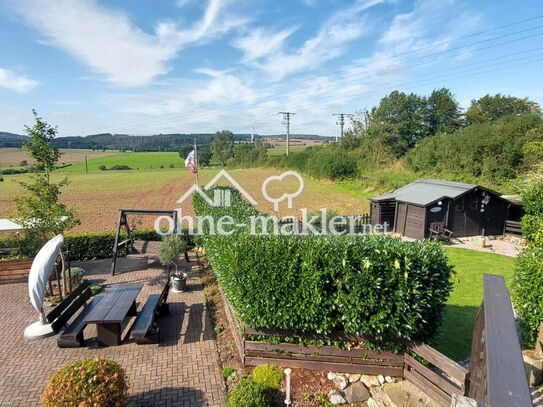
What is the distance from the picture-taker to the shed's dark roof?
622 inches

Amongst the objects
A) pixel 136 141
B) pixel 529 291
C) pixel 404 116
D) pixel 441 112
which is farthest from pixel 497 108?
pixel 136 141

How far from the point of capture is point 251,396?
4785 millimetres

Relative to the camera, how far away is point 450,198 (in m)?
15.6

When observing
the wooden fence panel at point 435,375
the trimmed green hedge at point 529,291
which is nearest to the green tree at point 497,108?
the trimmed green hedge at point 529,291

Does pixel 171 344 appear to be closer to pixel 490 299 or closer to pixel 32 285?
pixel 32 285

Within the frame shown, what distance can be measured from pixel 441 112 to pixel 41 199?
57.8m

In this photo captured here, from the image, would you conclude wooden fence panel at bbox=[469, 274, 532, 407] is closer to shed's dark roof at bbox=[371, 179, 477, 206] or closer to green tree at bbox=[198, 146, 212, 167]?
shed's dark roof at bbox=[371, 179, 477, 206]

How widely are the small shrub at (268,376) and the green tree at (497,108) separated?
53.3 m

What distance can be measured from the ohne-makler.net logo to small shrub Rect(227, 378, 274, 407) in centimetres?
258

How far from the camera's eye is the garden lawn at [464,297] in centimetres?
687

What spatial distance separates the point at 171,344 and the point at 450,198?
13.9 m

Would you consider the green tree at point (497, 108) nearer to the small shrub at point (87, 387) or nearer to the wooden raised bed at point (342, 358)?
the wooden raised bed at point (342, 358)

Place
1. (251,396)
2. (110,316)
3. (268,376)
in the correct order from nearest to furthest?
(251,396)
(268,376)
(110,316)

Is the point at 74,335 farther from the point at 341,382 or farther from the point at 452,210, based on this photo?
the point at 452,210
